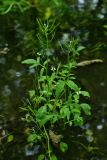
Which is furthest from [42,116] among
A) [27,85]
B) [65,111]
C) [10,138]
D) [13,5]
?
[13,5]

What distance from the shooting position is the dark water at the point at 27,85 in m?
3.06

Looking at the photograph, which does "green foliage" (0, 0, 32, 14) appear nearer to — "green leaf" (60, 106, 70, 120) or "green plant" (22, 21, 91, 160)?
"green plant" (22, 21, 91, 160)

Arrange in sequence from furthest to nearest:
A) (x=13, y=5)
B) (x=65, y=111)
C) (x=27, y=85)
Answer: (x=13, y=5), (x=27, y=85), (x=65, y=111)

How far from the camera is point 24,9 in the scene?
5.16 m

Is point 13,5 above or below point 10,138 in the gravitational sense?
above

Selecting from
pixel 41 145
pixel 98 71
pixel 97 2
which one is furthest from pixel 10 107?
pixel 97 2

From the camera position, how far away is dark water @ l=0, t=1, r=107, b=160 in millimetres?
3059

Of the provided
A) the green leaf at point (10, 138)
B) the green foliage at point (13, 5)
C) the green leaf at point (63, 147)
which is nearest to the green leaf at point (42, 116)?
the green leaf at point (63, 147)

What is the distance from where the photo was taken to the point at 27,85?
3.75 m

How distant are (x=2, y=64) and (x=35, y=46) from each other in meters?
0.43

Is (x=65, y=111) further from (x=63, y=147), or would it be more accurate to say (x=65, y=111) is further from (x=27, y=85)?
(x=27, y=85)

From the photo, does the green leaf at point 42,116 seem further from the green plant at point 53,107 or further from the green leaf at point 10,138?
the green leaf at point 10,138

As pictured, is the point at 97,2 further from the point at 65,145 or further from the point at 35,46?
the point at 65,145

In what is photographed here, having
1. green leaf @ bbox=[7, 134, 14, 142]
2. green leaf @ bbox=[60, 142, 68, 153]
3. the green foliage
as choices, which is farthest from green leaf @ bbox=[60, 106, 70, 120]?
the green foliage
